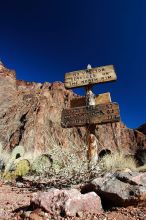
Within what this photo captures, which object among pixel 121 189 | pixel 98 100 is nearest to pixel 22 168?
pixel 98 100

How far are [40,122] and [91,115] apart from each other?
31654 mm

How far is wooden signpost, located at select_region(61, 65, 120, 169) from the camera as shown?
23.3 ft

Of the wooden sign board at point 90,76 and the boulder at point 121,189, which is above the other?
the wooden sign board at point 90,76

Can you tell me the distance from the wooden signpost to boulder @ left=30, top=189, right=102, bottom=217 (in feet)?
11.7

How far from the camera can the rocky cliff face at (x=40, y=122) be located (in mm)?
35916

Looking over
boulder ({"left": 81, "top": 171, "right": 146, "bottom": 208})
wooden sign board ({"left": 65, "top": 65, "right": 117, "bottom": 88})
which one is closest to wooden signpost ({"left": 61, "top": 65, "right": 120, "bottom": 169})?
wooden sign board ({"left": 65, "top": 65, "right": 117, "bottom": 88})

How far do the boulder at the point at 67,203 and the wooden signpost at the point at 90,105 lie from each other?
3573 millimetres

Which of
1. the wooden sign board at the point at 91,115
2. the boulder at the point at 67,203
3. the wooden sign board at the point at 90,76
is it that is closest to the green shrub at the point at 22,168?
the wooden sign board at the point at 91,115

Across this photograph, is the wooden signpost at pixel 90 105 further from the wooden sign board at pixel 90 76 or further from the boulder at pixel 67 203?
the boulder at pixel 67 203

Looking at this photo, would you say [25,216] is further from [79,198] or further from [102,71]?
[102,71]

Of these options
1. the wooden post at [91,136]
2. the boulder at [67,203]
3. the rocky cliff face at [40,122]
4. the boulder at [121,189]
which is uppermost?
the rocky cliff face at [40,122]

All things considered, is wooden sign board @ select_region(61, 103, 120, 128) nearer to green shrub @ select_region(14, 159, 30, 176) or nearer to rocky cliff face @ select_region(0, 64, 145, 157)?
green shrub @ select_region(14, 159, 30, 176)

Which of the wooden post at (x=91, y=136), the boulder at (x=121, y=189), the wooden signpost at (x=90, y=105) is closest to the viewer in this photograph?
the boulder at (x=121, y=189)

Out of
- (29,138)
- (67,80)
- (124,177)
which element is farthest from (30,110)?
(124,177)
